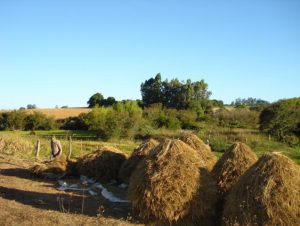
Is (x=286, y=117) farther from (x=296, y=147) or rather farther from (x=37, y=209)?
(x=37, y=209)

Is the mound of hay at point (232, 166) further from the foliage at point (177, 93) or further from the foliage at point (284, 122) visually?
the foliage at point (177, 93)

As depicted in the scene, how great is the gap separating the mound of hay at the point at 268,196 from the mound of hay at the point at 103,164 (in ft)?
25.8

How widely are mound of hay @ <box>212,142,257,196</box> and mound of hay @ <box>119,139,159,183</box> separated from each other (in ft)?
14.2

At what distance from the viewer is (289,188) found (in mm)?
9195

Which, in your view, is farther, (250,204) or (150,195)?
(150,195)

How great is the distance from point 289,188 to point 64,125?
64.8 m

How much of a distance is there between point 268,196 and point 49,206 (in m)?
6.02

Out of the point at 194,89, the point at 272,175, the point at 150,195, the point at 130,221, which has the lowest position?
the point at 130,221

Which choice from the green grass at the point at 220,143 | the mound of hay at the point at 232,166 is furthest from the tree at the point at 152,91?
the mound of hay at the point at 232,166

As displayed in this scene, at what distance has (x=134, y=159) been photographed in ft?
52.2

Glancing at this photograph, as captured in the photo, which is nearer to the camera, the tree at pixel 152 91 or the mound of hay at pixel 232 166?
the mound of hay at pixel 232 166

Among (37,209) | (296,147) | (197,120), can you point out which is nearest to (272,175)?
(37,209)

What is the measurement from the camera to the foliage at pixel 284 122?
48453mm

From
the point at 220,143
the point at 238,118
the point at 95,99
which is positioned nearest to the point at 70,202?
the point at 220,143
